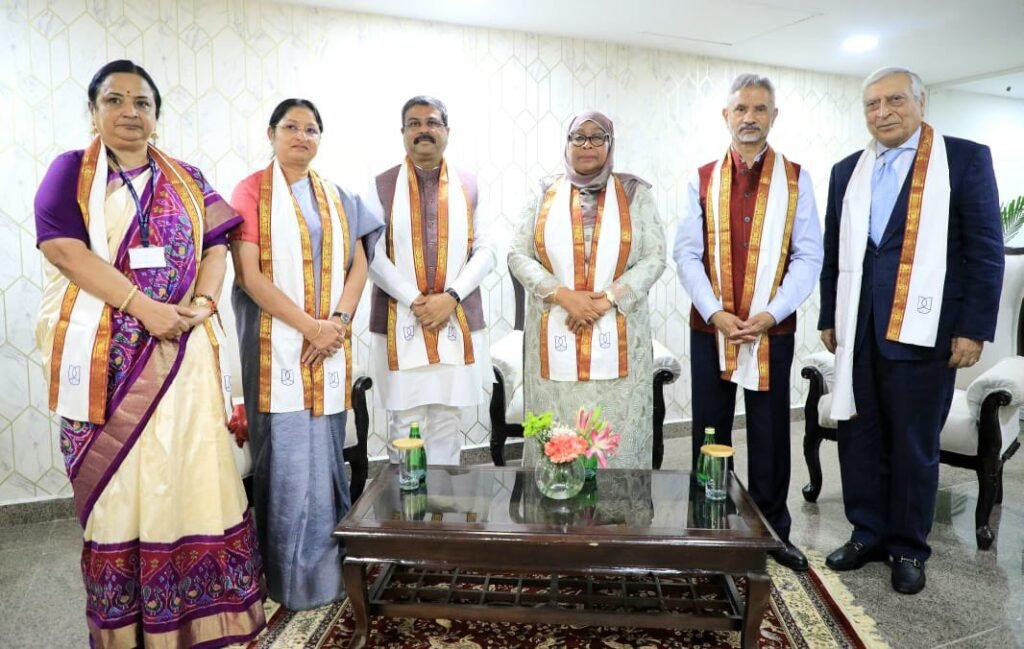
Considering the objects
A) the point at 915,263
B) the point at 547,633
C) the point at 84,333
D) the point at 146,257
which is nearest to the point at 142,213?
the point at 146,257

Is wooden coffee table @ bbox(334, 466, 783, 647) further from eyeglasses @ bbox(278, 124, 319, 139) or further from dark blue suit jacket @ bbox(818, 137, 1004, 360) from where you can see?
eyeglasses @ bbox(278, 124, 319, 139)

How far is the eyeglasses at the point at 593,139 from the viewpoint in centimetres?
255

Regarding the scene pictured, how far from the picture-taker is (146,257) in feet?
6.36

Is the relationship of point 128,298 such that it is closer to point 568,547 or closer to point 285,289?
point 285,289

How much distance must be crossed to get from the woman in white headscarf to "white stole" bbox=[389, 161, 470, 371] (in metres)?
0.25

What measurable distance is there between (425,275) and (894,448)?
1.79m

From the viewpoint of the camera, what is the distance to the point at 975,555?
2719 millimetres

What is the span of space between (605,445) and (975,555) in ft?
5.68

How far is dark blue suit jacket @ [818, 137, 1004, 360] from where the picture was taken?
91.1 inches

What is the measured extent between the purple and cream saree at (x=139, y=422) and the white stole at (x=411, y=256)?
2.37 feet

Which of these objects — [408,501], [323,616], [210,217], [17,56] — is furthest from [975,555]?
[17,56]

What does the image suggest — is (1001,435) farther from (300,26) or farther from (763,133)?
(300,26)

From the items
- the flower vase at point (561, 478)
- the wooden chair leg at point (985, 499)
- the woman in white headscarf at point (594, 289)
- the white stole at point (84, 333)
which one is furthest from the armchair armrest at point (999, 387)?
the white stole at point (84, 333)

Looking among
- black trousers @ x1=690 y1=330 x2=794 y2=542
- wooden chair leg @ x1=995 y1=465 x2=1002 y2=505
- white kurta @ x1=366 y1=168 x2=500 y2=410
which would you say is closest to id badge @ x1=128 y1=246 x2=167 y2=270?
white kurta @ x1=366 y1=168 x2=500 y2=410
